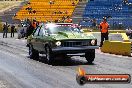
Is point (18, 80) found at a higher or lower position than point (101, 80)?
lower

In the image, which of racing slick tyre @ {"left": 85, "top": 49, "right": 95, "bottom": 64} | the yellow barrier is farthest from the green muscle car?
the yellow barrier

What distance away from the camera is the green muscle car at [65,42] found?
14.4 m

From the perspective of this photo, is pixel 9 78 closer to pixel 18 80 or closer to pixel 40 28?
pixel 18 80

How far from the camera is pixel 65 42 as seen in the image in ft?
47.4

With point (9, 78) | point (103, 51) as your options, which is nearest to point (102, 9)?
point (103, 51)

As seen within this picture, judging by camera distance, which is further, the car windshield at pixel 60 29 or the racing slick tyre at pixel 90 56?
the car windshield at pixel 60 29

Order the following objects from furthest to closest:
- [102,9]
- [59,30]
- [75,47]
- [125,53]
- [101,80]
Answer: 1. [102,9]
2. [125,53]
3. [59,30]
4. [75,47]
5. [101,80]

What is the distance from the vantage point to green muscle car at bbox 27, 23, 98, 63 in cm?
1440

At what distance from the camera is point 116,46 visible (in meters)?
20.6

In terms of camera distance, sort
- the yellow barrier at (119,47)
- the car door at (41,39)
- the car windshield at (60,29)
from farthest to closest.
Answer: the yellow barrier at (119,47) < the car door at (41,39) < the car windshield at (60,29)

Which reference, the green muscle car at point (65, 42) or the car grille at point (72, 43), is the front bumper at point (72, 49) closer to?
the green muscle car at point (65, 42)

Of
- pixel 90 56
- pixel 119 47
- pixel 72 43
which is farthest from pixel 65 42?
pixel 119 47

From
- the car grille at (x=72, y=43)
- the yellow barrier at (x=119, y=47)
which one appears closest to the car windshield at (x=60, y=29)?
the car grille at (x=72, y=43)

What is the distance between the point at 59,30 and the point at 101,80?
12215mm
